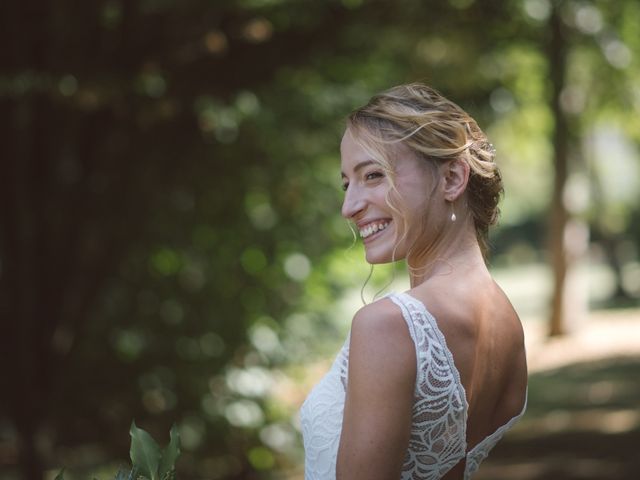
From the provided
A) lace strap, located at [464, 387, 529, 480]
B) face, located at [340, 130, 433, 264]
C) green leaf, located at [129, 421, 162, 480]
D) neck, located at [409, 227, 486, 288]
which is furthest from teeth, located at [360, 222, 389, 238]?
green leaf, located at [129, 421, 162, 480]

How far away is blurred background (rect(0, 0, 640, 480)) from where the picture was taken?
714 cm

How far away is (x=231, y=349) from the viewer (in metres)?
8.85

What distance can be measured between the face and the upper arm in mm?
317

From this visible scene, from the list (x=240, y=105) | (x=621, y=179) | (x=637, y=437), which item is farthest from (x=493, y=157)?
(x=621, y=179)

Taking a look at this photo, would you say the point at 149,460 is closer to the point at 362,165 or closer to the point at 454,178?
the point at 362,165

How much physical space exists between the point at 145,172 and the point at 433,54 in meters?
4.10

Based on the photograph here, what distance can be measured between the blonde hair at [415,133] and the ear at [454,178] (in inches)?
0.6

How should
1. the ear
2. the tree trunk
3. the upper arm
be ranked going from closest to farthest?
the upper arm → the ear → the tree trunk

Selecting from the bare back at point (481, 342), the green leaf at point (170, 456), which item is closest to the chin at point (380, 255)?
the bare back at point (481, 342)

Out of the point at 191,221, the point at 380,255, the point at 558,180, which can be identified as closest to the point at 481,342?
the point at 380,255

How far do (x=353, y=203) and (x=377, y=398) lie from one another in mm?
519

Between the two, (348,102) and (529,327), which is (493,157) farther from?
(529,327)

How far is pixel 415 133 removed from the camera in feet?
6.85

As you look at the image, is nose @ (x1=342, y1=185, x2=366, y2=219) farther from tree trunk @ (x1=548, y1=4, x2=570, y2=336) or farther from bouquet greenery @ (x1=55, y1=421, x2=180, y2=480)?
tree trunk @ (x1=548, y1=4, x2=570, y2=336)
